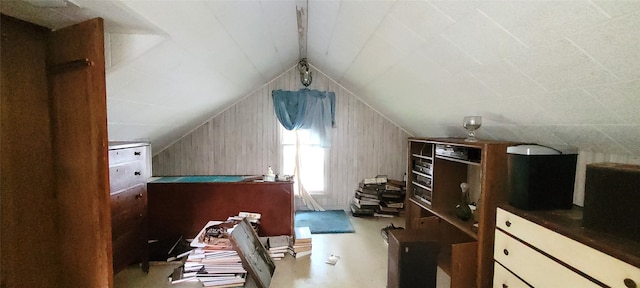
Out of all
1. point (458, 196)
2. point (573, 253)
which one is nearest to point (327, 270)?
point (458, 196)

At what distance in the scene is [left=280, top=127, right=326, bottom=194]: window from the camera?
425 cm

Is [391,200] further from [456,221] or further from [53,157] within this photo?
[53,157]

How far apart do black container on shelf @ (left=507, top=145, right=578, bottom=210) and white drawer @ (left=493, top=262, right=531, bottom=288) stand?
0.42 meters

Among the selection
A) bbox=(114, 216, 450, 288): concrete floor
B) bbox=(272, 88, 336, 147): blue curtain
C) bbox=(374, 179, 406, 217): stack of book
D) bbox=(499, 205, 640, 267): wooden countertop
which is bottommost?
bbox=(114, 216, 450, 288): concrete floor

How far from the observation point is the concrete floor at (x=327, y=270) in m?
2.29

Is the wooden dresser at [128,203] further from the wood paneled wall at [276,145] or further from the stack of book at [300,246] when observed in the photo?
the wood paneled wall at [276,145]

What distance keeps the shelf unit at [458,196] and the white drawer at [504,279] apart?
0.45ft

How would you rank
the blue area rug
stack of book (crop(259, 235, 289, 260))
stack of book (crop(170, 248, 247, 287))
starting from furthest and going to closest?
the blue area rug
stack of book (crop(259, 235, 289, 260))
stack of book (crop(170, 248, 247, 287))

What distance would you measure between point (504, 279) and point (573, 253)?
56 centimetres

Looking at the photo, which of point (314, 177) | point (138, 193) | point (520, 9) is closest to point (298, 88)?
point (314, 177)

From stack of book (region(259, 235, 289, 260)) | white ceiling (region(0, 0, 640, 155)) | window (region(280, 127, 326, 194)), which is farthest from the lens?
window (region(280, 127, 326, 194))

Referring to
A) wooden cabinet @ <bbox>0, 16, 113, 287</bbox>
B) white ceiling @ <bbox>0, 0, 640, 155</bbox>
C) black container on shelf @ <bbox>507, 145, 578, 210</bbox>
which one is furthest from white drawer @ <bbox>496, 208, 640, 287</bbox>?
wooden cabinet @ <bbox>0, 16, 113, 287</bbox>

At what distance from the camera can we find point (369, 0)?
1490 millimetres

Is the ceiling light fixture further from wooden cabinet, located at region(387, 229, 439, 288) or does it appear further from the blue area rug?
wooden cabinet, located at region(387, 229, 439, 288)
